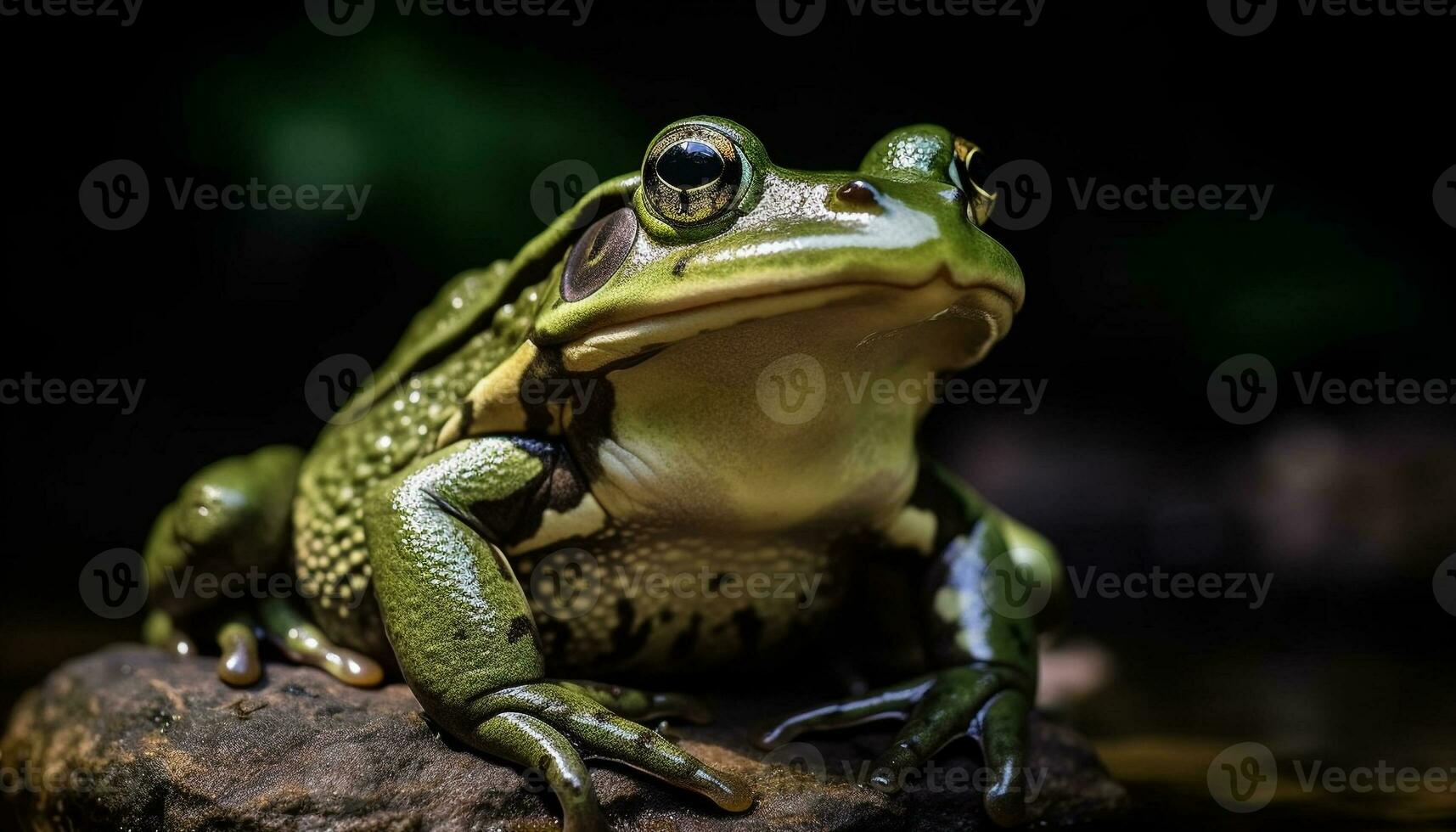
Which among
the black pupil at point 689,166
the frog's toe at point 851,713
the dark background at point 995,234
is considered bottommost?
the frog's toe at point 851,713

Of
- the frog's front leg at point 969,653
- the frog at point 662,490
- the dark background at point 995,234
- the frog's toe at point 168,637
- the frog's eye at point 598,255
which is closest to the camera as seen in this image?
the frog at point 662,490

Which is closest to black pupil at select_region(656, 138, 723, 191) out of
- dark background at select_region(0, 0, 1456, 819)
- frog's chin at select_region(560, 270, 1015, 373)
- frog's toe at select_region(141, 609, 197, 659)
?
frog's chin at select_region(560, 270, 1015, 373)

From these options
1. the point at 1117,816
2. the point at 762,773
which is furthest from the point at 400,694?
the point at 1117,816

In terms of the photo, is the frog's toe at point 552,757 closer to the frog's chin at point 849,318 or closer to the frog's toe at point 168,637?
the frog's chin at point 849,318

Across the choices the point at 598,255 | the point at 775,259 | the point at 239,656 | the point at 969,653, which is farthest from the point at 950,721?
the point at 239,656

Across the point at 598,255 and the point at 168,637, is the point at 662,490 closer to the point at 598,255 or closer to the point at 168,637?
the point at 598,255

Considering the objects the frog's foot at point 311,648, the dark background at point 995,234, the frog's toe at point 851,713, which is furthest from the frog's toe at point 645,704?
the dark background at point 995,234
